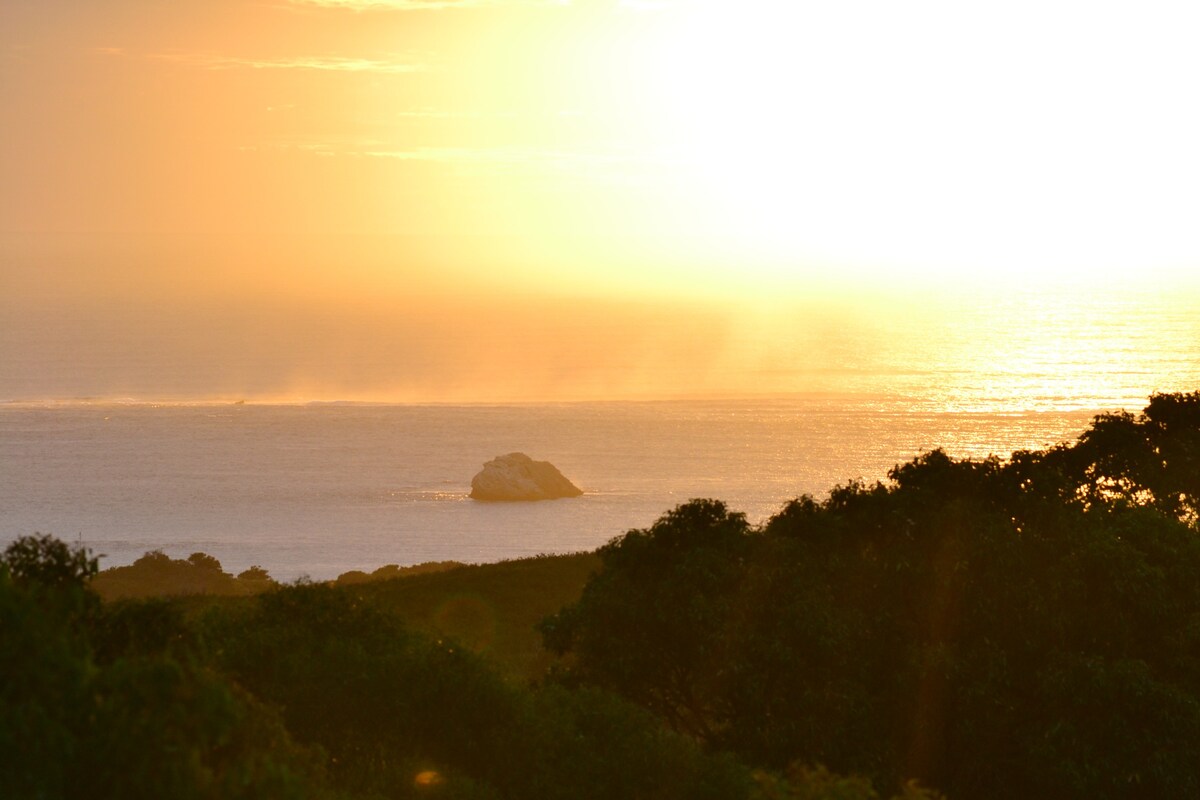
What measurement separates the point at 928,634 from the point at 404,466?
400 feet

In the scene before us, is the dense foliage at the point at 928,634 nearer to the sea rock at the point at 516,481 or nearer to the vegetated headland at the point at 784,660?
the vegetated headland at the point at 784,660

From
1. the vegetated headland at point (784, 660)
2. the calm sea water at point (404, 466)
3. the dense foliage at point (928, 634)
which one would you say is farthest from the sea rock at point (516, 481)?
the dense foliage at point (928, 634)

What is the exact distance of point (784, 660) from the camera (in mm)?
22484

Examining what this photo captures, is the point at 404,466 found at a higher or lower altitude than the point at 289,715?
lower

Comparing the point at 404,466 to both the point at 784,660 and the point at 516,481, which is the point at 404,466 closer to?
the point at 516,481

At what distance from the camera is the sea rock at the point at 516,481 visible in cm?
Result: 11950

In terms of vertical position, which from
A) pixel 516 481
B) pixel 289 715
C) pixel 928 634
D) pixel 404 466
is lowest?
pixel 516 481

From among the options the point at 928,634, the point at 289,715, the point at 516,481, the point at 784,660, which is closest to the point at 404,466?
the point at 516,481

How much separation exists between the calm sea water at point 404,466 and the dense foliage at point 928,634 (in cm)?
6719

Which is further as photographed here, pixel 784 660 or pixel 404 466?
pixel 404 466

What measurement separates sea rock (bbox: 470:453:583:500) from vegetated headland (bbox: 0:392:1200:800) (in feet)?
301

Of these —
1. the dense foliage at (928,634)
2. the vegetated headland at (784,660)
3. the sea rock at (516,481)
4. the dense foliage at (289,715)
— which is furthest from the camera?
the sea rock at (516,481)

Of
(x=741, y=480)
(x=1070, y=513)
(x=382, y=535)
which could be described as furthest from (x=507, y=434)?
(x=1070, y=513)

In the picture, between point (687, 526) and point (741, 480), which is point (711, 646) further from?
point (741, 480)
